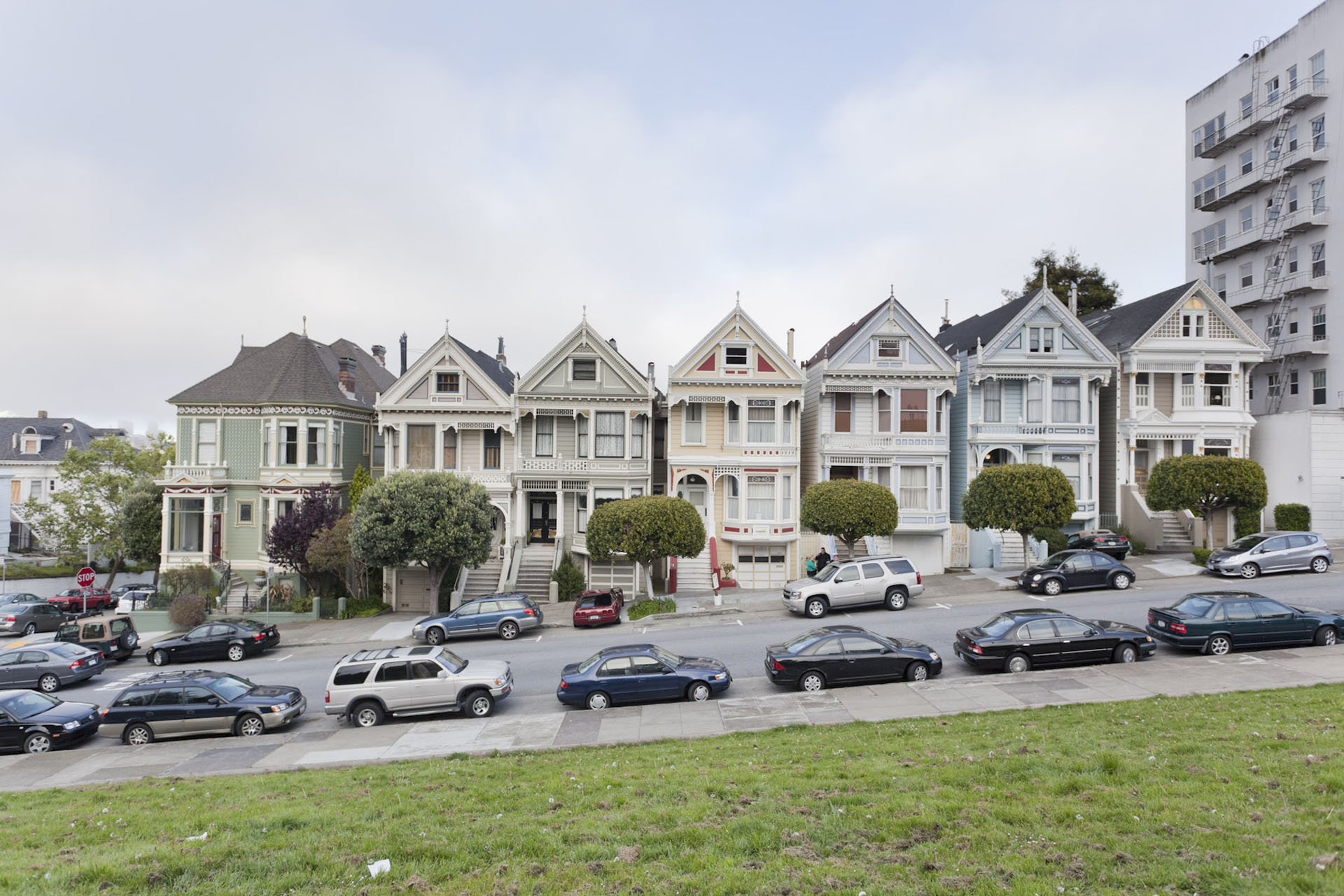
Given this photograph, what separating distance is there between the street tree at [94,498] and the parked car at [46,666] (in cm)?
2421

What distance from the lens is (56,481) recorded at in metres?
63.8

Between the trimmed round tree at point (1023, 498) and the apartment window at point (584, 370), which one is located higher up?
the apartment window at point (584, 370)

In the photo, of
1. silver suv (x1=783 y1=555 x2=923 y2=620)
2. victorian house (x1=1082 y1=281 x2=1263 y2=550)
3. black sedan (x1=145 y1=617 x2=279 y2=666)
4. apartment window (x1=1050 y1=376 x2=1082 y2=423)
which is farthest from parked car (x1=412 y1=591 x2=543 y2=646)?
victorian house (x1=1082 y1=281 x2=1263 y2=550)

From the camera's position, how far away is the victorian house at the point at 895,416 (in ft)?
114

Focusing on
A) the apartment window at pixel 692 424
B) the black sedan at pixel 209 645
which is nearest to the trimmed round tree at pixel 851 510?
the apartment window at pixel 692 424

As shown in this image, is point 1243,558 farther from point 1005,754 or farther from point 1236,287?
point 1236,287

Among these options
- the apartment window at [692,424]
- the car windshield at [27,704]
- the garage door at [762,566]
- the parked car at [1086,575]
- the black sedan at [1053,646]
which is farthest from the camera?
the apartment window at [692,424]

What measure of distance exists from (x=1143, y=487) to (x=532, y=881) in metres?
36.9

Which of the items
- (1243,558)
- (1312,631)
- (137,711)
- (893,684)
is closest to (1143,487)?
Answer: (1243,558)

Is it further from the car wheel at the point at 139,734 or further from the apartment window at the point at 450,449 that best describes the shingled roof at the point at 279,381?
the car wheel at the point at 139,734

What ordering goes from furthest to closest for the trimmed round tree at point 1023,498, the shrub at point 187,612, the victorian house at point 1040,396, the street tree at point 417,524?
the victorian house at point 1040,396 < the shrub at point 187,612 < the street tree at point 417,524 < the trimmed round tree at point 1023,498

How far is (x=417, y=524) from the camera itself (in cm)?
2944

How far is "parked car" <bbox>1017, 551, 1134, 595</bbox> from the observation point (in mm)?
26297

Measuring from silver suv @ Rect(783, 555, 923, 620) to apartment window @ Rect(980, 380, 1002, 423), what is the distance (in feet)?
40.6
